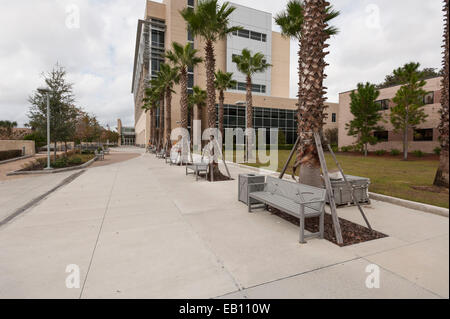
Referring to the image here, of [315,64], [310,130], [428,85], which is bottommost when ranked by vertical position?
[310,130]

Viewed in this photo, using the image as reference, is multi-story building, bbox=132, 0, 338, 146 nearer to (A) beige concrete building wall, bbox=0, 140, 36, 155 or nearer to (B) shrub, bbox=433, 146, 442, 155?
(A) beige concrete building wall, bbox=0, 140, 36, 155

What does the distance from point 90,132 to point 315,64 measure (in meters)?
35.2

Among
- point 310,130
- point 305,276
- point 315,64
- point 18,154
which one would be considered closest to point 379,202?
point 310,130

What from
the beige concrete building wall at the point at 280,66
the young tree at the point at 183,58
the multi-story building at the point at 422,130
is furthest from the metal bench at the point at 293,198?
the beige concrete building wall at the point at 280,66

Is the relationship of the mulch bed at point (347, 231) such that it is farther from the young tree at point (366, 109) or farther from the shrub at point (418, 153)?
the young tree at point (366, 109)

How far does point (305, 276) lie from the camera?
3250 mm

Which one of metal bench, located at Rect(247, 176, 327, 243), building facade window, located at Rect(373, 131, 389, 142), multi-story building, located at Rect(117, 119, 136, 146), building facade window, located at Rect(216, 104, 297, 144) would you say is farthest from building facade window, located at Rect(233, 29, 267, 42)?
multi-story building, located at Rect(117, 119, 136, 146)

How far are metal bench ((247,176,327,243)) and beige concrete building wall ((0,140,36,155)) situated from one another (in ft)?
96.3

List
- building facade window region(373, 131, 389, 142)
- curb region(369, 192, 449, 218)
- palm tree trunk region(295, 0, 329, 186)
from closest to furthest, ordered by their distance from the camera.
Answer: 1. palm tree trunk region(295, 0, 329, 186)
2. curb region(369, 192, 449, 218)
3. building facade window region(373, 131, 389, 142)

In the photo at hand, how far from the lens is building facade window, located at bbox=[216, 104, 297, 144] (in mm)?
44072

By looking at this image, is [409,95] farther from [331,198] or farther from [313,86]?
[331,198]

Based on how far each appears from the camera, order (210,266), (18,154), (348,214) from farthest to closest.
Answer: (18,154) → (348,214) → (210,266)
